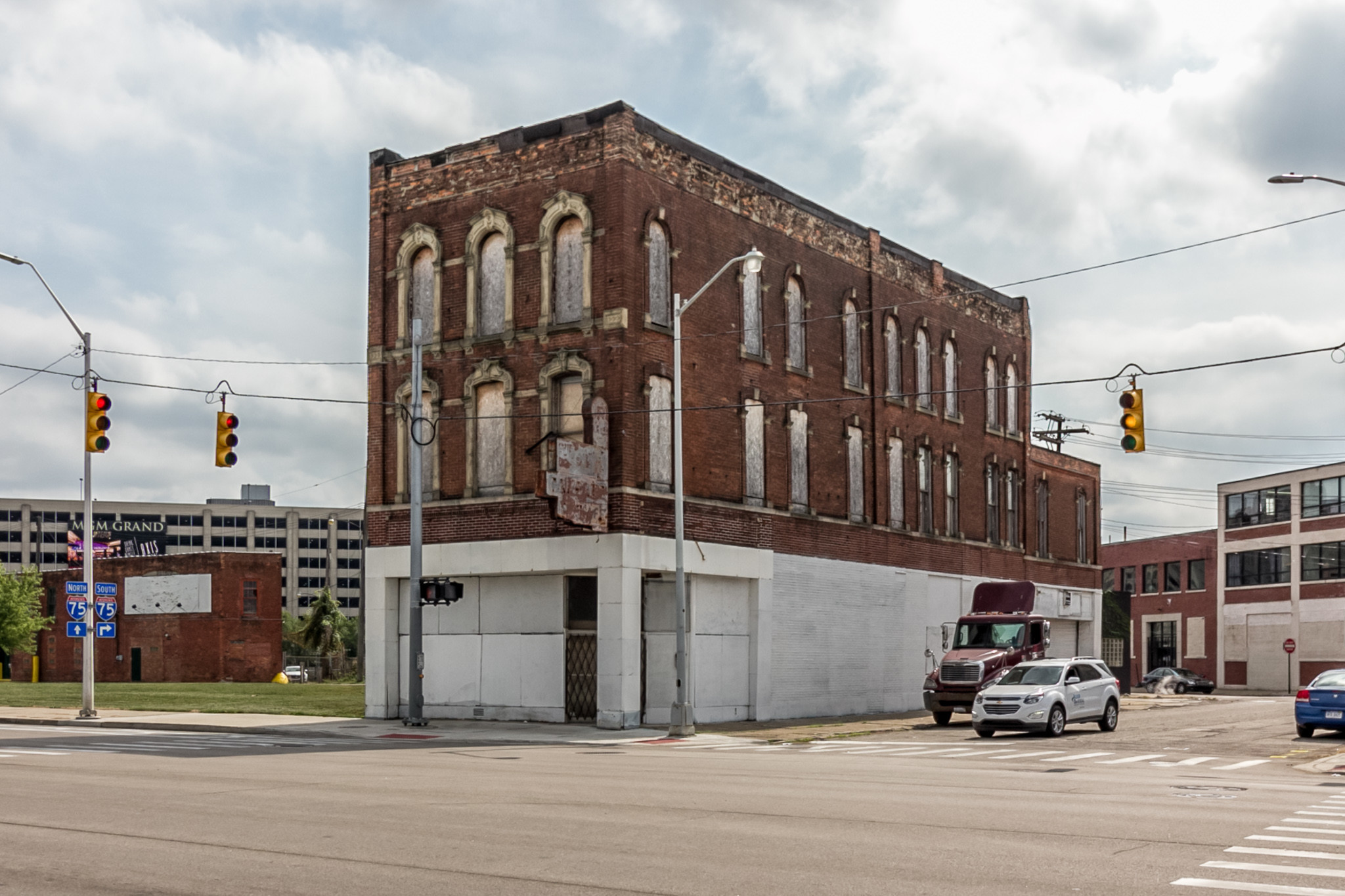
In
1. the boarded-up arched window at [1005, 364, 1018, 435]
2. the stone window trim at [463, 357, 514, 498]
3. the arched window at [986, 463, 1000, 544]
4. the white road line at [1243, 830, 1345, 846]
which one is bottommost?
the white road line at [1243, 830, 1345, 846]

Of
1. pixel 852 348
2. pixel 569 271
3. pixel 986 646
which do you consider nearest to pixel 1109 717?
pixel 986 646

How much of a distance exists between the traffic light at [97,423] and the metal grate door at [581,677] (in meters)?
11.2

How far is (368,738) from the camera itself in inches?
1125

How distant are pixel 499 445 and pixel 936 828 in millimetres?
22218

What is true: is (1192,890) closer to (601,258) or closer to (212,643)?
(601,258)

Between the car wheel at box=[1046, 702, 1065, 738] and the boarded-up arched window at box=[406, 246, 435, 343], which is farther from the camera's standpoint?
the boarded-up arched window at box=[406, 246, 435, 343]

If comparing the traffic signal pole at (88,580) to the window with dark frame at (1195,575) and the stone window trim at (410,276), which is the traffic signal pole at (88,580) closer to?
the stone window trim at (410,276)

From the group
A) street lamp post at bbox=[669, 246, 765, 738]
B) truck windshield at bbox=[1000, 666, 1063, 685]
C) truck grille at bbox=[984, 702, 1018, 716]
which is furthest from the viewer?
truck windshield at bbox=[1000, 666, 1063, 685]

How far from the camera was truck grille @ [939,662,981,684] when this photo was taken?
113 ft

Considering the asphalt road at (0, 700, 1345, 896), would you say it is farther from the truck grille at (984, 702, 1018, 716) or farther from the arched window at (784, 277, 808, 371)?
the arched window at (784, 277, 808, 371)

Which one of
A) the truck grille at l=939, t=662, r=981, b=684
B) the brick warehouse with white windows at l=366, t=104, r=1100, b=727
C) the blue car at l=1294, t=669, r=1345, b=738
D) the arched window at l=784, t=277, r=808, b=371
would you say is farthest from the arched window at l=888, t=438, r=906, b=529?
the blue car at l=1294, t=669, r=1345, b=738

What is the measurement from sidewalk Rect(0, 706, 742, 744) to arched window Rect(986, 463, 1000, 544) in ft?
71.7

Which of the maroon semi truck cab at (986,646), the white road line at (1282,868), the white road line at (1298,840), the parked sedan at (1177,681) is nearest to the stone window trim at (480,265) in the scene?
the maroon semi truck cab at (986,646)

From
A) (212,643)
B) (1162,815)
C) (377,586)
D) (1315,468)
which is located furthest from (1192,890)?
(1315,468)
